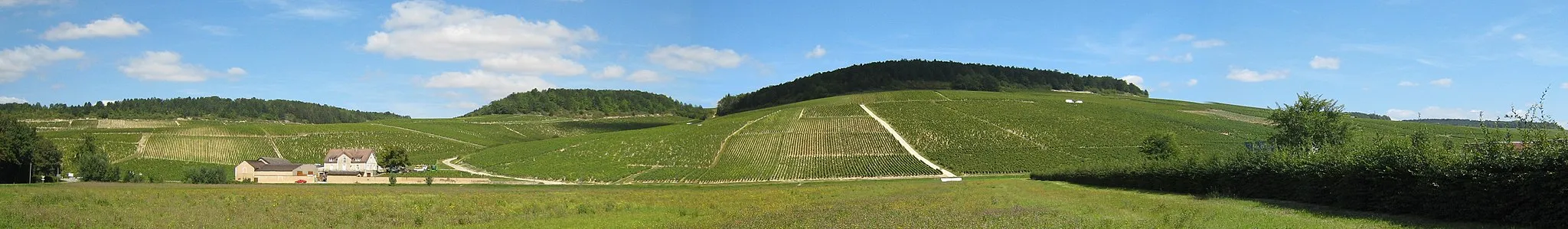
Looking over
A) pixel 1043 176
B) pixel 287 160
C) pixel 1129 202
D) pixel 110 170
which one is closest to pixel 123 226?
pixel 1129 202

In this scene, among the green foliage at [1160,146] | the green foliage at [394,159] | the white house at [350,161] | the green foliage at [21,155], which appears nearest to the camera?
the green foliage at [21,155]

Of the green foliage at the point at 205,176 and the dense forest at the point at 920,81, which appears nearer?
the green foliage at the point at 205,176

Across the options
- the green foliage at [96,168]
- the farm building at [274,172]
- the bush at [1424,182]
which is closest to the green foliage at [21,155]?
the green foliage at [96,168]

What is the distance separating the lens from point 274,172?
80.9 m

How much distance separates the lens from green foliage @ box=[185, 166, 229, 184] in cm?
6619

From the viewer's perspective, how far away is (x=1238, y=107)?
403 ft

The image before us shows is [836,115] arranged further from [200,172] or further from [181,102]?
[181,102]

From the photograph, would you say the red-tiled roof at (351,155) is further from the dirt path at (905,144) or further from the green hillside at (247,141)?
the dirt path at (905,144)

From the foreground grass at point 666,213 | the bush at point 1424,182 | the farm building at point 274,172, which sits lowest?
the farm building at point 274,172

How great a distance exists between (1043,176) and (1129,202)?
37.7 metres

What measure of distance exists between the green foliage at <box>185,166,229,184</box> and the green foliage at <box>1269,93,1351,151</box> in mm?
66724

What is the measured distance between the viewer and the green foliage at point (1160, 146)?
221ft

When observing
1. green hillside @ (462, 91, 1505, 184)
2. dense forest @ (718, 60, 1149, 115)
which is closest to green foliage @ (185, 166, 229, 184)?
green hillside @ (462, 91, 1505, 184)

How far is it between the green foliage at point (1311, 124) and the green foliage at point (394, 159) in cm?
7145
